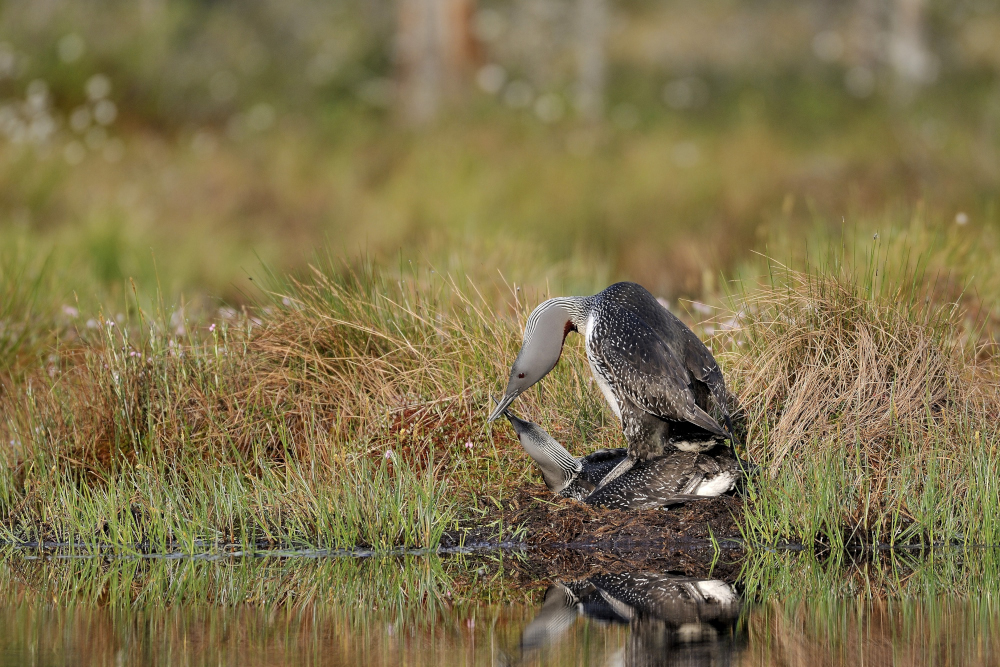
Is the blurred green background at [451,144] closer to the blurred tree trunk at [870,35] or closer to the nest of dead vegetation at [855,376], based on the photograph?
the blurred tree trunk at [870,35]

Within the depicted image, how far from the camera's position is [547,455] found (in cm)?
552

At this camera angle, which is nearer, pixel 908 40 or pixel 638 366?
pixel 638 366

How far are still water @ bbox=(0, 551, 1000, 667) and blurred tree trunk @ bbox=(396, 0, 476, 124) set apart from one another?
10.2 m

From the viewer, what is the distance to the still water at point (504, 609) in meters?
4.00

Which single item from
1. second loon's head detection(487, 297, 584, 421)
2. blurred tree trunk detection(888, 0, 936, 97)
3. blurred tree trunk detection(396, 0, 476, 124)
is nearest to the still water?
second loon's head detection(487, 297, 584, 421)

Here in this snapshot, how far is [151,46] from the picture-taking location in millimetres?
14500

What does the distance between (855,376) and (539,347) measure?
57.8 inches

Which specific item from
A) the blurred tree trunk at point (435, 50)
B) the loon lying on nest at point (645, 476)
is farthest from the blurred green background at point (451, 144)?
the loon lying on nest at point (645, 476)

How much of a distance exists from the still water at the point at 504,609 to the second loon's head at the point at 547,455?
1.22 ft

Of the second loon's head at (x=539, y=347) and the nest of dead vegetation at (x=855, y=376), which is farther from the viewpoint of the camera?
the nest of dead vegetation at (x=855, y=376)

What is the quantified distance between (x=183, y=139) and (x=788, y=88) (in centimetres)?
791

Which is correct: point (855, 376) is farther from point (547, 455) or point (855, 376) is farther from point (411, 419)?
point (411, 419)

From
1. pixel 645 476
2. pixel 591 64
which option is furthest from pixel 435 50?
pixel 645 476

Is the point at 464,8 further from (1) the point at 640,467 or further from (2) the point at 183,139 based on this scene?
(1) the point at 640,467
